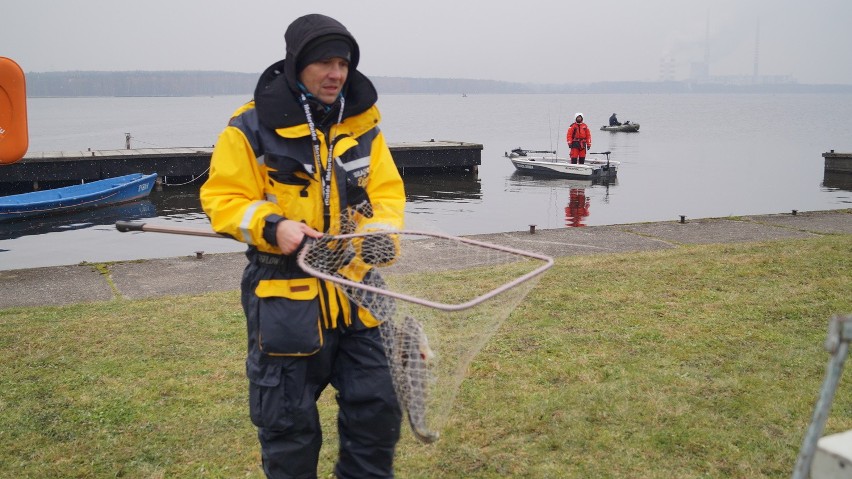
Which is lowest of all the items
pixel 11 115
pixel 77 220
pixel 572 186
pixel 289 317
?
pixel 77 220

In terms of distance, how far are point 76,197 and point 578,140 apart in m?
18.1

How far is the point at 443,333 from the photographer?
150 inches

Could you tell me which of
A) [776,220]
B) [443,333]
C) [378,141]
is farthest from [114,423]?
[776,220]

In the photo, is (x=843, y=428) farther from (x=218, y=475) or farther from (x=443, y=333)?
(x=218, y=475)

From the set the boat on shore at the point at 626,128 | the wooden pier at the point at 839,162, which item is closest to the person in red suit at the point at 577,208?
the wooden pier at the point at 839,162

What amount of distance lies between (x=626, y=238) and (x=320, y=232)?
26.8 ft

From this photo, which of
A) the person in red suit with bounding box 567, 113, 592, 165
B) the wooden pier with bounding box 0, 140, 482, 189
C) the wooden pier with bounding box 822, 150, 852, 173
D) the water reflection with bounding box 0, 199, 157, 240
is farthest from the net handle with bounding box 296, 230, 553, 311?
the wooden pier with bounding box 822, 150, 852, 173

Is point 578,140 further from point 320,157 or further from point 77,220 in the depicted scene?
point 320,157

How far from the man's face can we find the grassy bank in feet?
6.35

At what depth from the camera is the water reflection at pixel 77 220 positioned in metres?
22.6

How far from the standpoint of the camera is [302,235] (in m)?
3.10

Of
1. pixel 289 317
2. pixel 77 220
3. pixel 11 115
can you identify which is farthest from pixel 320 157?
pixel 77 220

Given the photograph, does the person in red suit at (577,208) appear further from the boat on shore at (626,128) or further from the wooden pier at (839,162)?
the boat on shore at (626,128)

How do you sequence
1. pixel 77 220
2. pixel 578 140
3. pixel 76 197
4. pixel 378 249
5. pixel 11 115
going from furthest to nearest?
pixel 578 140 → pixel 77 220 → pixel 76 197 → pixel 11 115 → pixel 378 249
